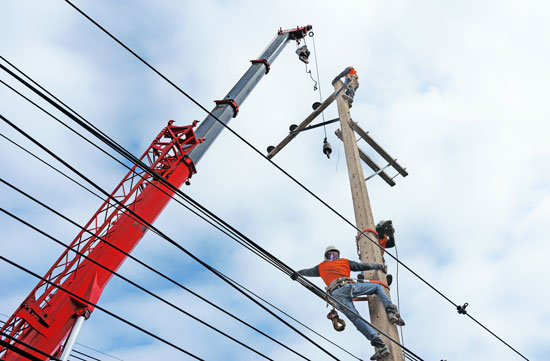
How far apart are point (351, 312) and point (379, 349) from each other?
1.57 feet

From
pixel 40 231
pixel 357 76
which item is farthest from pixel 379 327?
pixel 357 76

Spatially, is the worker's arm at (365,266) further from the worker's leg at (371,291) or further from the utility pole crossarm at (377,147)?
the utility pole crossarm at (377,147)

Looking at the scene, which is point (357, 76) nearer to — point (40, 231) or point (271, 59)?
point (271, 59)

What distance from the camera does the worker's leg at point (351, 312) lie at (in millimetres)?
5387

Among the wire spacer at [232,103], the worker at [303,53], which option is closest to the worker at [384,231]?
the wire spacer at [232,103]

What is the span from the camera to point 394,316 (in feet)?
17.4

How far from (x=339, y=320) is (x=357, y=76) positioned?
4930 mm

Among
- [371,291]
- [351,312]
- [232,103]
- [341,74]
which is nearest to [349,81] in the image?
[341,74]

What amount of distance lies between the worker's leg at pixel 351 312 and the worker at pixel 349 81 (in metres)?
3.63

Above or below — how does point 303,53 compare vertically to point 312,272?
above

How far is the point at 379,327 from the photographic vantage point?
→ 210 inches

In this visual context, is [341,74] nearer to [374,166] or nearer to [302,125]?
[302,125]

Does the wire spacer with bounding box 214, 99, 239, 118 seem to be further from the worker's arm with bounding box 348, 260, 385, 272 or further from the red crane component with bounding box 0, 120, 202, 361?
the worker's arm with bounding box 348, 260, 385, 272

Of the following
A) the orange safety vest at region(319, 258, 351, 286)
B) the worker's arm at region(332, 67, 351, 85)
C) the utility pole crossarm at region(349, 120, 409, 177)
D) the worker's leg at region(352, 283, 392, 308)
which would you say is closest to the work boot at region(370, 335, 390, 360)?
the worker's leg at region(352, 283, 392, 308)
